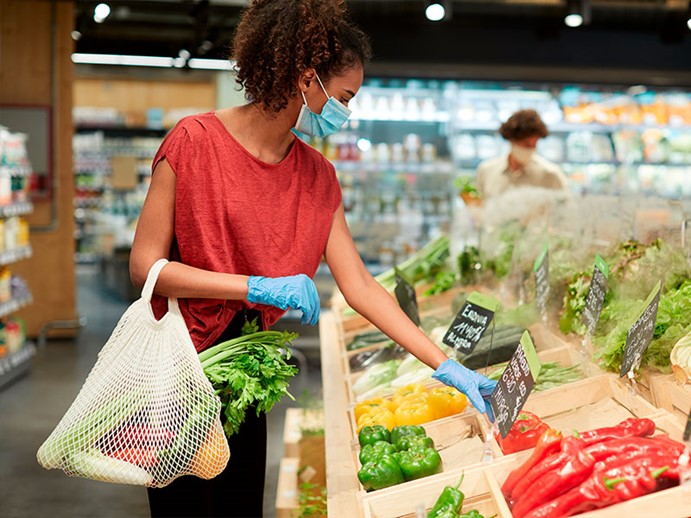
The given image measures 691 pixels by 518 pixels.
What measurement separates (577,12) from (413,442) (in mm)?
Result: 6136

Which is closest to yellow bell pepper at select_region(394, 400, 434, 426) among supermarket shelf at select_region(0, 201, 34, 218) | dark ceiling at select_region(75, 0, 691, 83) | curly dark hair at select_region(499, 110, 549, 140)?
curly dark hair at select_region(499, 110, 549, 140)

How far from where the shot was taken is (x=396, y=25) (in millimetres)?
8180

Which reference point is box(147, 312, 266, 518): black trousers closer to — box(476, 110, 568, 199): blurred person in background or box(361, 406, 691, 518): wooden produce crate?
box(361, 406, 691, 518): wooden produce crate

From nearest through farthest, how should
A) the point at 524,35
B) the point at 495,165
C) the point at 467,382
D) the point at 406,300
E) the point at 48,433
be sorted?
the point at 467,382, the point at 406,300, the point at 48,433, the point at 495,165, the point at 524,35

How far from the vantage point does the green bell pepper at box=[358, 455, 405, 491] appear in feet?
6.97

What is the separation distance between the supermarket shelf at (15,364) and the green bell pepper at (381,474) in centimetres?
538

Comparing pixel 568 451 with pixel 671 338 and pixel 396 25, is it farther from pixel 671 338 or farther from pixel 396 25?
pixel 396 25

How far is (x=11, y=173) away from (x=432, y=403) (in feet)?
17.9

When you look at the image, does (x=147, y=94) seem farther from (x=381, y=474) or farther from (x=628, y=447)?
(x=628, y=447)

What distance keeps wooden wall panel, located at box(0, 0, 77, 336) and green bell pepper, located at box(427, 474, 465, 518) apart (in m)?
7.28

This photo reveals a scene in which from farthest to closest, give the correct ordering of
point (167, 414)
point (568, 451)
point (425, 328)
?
point (425, 328) < point (167, 414) < point (568, 451)

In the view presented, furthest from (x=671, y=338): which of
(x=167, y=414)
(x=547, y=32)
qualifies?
(x=547, y=32)

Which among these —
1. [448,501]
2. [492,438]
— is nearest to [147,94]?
[492,438]

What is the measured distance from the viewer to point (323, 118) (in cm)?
239
